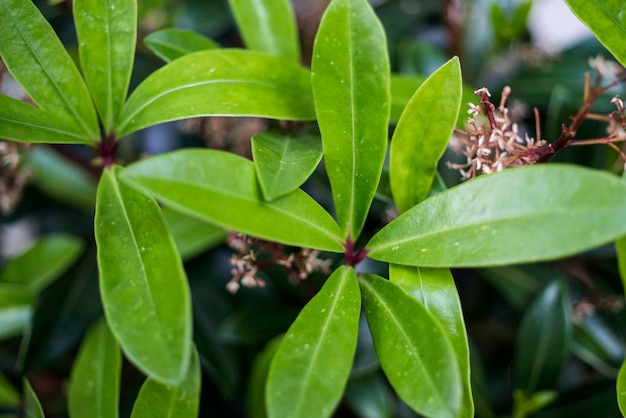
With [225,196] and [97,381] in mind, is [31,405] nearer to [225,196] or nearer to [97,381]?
[97,381]

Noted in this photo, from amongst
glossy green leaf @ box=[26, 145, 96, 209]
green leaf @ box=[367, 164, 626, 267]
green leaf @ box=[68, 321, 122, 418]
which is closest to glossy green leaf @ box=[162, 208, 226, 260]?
green leaf @ box=[68, 321, 122, 418]

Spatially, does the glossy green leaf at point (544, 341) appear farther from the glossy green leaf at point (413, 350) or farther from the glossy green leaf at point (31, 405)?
the glossy green leaf at point (31, 405)

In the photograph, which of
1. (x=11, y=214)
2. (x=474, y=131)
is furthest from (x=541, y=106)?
(x=11, y=214)

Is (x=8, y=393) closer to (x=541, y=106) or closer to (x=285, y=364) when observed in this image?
(x=285, y=364)

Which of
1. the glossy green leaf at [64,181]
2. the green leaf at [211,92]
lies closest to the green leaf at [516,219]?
the green leaf at [211,92]

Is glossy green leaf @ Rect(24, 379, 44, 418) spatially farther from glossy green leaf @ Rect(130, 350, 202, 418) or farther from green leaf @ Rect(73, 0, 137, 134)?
green leaf @ Rect(73, 0, 137, 134)

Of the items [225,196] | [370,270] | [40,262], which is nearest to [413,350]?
[225,196]
